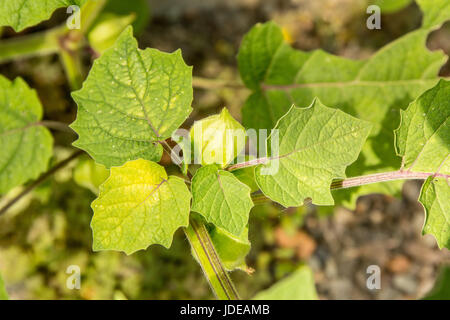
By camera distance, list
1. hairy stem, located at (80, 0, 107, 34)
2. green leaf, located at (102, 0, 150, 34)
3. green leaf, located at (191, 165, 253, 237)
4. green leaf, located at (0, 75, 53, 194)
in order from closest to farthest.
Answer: green leaf, located at (191, 165, 253, 237) → green leaf, located at (0, 75, 53, 194) → hairy stem, located at (80, 0, 107, 34) → green leaf, located at (102, 0, 150, 34)

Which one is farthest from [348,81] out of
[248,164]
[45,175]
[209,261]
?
[45,175]

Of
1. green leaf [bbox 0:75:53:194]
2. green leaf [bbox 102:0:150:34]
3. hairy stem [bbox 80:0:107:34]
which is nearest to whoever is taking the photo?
green leaf [bbox 0:75:53:194]

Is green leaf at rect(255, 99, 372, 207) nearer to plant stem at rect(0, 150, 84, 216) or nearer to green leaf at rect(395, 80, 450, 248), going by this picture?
green leaf at rect(395, 80, 450, 248)

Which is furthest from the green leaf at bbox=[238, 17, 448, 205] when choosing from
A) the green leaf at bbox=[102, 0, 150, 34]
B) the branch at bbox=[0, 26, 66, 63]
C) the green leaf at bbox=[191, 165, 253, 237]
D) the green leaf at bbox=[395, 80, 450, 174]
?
the green leaf at bbox=[102, 0, 150, 34]

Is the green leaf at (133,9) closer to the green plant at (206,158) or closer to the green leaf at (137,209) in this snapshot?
the green plant at (206,158)

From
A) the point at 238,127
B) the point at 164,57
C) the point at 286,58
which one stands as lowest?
the point at 238,127

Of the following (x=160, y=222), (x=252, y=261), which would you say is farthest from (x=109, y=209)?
(x=252, y=261)

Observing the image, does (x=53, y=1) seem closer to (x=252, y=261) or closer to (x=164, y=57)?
(x=164, y=57)
